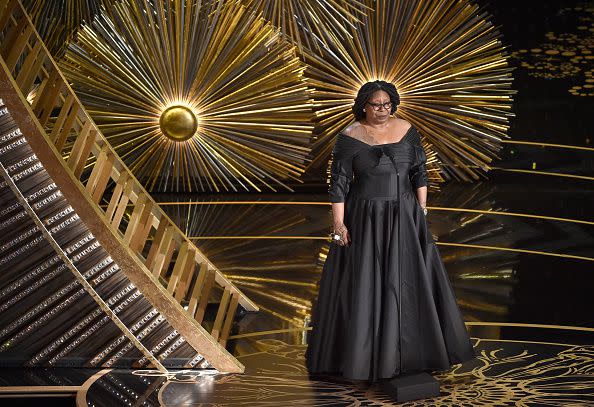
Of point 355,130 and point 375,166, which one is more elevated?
point 355,130

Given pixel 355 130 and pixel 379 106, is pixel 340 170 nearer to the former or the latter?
pixel 355 130

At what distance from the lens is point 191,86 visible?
959 cm

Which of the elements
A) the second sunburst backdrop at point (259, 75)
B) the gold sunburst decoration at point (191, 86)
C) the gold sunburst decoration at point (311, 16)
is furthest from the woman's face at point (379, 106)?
the gold sunburst decoration at point (191, 86)

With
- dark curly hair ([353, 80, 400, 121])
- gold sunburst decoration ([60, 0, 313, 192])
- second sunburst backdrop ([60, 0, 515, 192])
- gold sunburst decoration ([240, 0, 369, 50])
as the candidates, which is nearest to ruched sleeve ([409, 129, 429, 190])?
dark curly hair ([353, 80, 400, 121])

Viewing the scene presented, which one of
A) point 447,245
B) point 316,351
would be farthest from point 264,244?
point 316,351

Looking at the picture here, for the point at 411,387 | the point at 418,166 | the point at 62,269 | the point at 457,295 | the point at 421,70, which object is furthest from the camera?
the point at 421,70

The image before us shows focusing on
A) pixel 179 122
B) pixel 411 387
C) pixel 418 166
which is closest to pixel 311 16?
pixel 179 122

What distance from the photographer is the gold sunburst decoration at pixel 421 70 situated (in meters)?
9.66

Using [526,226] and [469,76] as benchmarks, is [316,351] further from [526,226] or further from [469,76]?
[469,76]

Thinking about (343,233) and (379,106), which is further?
(343,233)

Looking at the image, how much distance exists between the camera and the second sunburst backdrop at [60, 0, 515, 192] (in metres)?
9.41

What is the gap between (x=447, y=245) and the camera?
8719 mm

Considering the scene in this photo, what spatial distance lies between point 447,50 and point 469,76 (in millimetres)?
260

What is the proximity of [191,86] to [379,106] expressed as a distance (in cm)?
395
